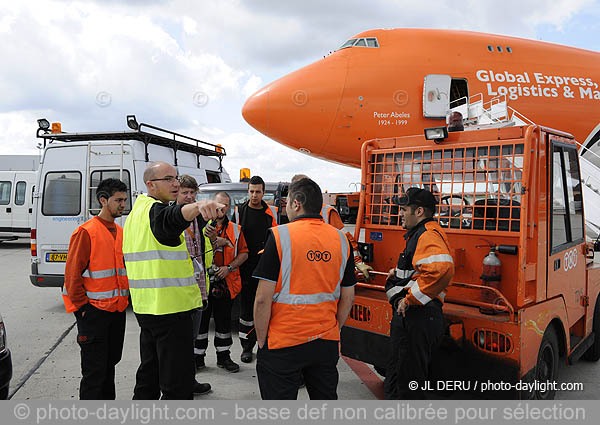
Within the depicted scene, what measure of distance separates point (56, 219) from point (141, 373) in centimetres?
504

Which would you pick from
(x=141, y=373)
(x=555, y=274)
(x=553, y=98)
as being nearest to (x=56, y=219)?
(x=141, y=373)

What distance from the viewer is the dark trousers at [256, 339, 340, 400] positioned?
2.45m

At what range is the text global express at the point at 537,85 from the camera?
9.90 m

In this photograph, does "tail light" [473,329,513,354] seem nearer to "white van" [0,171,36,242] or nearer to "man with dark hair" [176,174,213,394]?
"man with dark hair" [176,174,213,394]

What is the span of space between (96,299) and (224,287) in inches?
61.8

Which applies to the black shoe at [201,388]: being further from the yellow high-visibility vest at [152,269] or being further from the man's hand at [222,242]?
the yellow high-visibility vest at [152,269]

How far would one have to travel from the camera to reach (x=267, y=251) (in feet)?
8.02

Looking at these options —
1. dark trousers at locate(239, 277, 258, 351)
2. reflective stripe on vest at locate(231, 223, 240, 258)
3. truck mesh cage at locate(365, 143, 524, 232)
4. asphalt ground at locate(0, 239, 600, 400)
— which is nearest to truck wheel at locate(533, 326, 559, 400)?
asphalt ground at locate(0, 239, 600, 400)

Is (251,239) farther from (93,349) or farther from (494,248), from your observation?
(494,248)

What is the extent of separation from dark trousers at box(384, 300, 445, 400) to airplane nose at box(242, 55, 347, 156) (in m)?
7.00

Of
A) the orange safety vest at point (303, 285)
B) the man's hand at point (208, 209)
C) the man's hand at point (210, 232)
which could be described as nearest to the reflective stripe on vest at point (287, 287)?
the orange safety vest at point (303, 285)

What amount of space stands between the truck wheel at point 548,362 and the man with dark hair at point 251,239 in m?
2.77

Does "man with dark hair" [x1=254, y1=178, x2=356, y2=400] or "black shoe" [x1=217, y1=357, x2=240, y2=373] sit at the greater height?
"man with dark hair" [x1=254, y1=178, x2=356, y2=400]

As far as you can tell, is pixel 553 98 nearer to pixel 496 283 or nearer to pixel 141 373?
pixel 496 283
